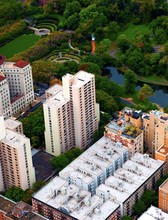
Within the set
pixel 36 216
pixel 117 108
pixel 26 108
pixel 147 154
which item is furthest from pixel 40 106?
pixel 36 216

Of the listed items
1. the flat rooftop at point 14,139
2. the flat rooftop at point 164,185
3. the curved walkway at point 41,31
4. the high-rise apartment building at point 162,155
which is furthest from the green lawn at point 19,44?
the flat rooftop at point 164,185

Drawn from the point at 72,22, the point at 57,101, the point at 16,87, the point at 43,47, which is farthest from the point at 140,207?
the point at 72,22

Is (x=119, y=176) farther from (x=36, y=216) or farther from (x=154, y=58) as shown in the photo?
(x=154, y=58)

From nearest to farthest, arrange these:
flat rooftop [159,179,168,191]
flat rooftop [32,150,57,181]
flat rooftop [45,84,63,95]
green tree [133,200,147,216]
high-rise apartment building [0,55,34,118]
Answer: flat rooftop [159,179,168,191], green tree [133,200,147,216], flat rooftop [32,150,57,181], flat rooftop [45,84,63,95], high-rise apartment building [0,55,34,118]

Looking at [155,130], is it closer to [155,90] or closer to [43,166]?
[43,166]

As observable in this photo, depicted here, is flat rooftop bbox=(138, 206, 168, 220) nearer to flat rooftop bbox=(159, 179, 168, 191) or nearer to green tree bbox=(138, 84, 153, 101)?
flat rooftop bbox=(159, 179, 168, 191)

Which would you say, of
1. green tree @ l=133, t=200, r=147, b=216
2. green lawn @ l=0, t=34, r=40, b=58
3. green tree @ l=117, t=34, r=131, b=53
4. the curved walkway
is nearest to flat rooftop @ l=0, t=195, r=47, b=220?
green tree @ l=133, t=200, r=147, b=216

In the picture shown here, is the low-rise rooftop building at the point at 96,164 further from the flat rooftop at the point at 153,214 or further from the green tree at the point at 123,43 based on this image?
the green tree at the point at 123,43
